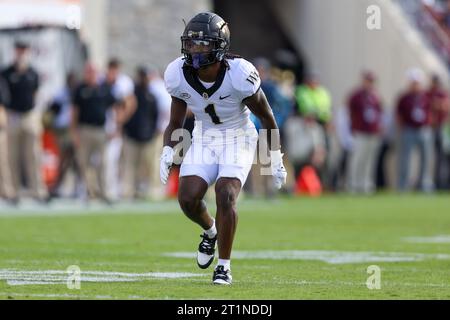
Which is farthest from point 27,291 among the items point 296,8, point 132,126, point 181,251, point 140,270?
point 296,8

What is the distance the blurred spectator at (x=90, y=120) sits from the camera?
17984mm

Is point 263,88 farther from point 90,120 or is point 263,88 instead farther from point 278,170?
point 278,170

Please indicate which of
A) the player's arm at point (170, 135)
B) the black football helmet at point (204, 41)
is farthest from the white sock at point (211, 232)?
the black football helmet at point (204, 41)

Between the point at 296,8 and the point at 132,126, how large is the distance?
27.9 feet

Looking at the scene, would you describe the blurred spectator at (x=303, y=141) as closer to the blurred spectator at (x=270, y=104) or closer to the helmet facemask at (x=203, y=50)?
the blurred spectator at (x=270, y=104)

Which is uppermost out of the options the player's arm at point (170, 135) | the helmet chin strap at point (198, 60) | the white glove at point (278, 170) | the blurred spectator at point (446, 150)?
the helmet chin strap at point (198, 60)

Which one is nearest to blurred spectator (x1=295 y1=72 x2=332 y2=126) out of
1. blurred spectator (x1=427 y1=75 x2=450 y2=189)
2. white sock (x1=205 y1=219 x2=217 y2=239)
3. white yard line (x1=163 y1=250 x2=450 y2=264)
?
blurred spectator (x1=427 y1=75 x2=450 y2=189)

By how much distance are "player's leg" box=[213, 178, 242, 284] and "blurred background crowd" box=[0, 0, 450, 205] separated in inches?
298

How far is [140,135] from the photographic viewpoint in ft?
63.4

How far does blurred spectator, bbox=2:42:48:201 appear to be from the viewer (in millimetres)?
17136

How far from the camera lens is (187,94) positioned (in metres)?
8.45

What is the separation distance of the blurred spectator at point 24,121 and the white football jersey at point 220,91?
8796mm

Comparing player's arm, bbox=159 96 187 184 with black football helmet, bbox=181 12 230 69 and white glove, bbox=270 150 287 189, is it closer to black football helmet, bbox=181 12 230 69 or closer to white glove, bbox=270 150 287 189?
black football helmet, bbox=181 12 230 69

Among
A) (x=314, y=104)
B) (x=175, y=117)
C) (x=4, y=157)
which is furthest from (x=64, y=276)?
(x=314, y=104)
